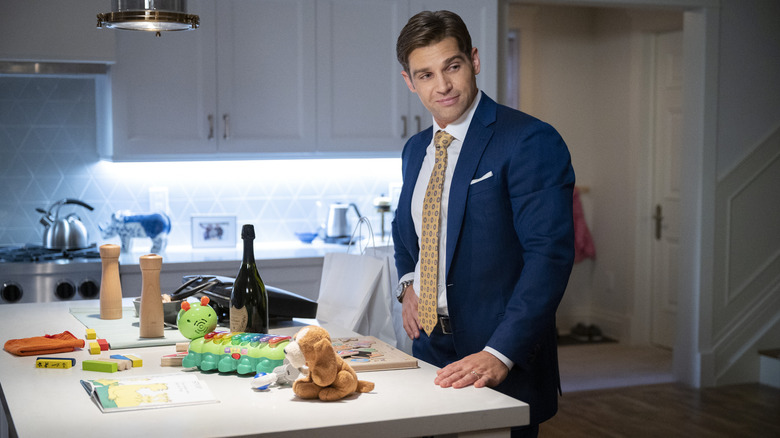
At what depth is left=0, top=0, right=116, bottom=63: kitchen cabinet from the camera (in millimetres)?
3947

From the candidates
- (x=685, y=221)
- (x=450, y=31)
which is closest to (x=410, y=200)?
(x=450, y=31)

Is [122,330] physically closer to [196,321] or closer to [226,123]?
[196,321]

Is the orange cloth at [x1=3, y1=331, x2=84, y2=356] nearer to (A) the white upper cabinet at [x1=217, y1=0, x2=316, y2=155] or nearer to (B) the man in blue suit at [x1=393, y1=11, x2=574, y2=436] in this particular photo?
(B) the man in blue suit at [x1=393, y1=11, x2=574, y2=436]

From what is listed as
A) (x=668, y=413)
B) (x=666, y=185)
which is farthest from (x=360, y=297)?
(x=666, y=185)

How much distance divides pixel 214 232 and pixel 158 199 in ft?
1.10

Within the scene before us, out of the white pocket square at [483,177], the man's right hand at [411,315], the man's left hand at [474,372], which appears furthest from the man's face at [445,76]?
the man's left hand at [474,372]

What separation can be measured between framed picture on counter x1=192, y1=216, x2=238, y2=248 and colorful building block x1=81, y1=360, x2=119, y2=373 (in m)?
2.75

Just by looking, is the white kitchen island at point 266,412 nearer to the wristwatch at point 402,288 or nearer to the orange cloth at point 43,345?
the orange cloth at point 43,345

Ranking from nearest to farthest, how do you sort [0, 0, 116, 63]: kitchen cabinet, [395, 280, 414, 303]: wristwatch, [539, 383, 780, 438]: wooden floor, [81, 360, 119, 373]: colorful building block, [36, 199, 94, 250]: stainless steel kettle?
[81, 360, 119, 373]: colorful building block
[395, 280, 414, 303]: wristwatch
[0, 0, 116, 63]: kitchen cabinet
[36, 199, 94, 250]: stainless steel kettle
[539, 383, 780, 438]: wooden floor

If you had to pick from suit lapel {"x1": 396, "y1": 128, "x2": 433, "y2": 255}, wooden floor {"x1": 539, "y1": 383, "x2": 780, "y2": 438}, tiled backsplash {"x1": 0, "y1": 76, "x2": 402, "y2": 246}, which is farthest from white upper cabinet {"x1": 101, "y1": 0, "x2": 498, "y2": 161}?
suit lapel {"x1": 396, "y1": 128, "x2": 433, "y2": 255}

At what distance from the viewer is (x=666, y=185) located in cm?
602

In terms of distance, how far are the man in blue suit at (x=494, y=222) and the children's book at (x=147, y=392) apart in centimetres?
59

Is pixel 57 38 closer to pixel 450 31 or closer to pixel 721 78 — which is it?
pixel 450 31

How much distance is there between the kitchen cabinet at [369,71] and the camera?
448cm
